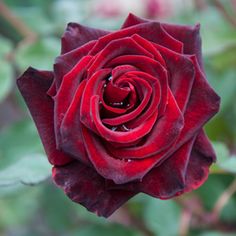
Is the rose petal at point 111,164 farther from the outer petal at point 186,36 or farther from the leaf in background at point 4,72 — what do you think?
the leaf in background at point 4,72

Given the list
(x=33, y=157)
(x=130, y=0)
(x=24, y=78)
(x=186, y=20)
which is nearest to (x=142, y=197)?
(x=186, y=20)

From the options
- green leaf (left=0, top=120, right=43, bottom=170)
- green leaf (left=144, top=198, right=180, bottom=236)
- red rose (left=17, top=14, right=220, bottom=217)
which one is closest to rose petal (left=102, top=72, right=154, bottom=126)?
red rose (left=17, top=14, right=220, bottom=217)

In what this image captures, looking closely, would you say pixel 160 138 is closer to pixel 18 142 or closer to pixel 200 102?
pixel 200 102

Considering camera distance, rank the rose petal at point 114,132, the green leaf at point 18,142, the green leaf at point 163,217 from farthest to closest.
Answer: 1. the green leaf at point 163,217
2. the green leaf at point 18,142
3. the rose petal at point 114,132

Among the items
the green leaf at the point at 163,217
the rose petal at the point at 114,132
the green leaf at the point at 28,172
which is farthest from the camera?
the green leaf at the point at 163,217

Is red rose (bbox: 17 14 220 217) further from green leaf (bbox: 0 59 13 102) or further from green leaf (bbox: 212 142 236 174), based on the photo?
green leaf (bbox: 0 59 13 102)

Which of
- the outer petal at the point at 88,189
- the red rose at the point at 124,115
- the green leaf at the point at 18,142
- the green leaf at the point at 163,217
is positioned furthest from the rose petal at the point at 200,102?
the green leaf at the point at 163,217

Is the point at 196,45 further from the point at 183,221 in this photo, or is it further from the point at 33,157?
the point at 183,221
